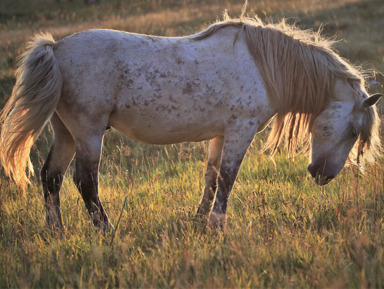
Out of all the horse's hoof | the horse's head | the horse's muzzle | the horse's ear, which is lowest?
the horse's hoof

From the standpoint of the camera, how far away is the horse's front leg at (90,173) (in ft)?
11.4

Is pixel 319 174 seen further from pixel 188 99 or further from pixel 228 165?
pixel 188 99

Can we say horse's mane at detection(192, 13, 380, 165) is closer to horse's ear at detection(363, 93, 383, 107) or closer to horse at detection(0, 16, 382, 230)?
horse at detection(0, 16, 382, 230)

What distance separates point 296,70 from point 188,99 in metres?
1.12

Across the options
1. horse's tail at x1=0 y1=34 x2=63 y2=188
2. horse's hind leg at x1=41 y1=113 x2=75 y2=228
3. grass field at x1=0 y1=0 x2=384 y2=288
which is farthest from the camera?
horse's hind leg at x1=41 y1=113 x2=75 y2=228

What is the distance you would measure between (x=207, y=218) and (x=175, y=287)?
1.30 m

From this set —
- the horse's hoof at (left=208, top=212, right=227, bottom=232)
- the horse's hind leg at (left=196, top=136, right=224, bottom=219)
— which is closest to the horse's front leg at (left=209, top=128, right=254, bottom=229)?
the horse's hoof at (left=208, top=212, right=227, bottom=232)

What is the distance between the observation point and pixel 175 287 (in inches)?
97.7

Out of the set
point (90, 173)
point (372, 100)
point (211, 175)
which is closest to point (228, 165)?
point (211, 175)

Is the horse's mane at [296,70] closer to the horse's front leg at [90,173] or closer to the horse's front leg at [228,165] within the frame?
the horse's front leg at [228,165]

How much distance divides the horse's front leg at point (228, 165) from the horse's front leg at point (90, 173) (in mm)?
974

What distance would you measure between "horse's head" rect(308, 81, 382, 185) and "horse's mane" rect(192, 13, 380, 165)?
0.04ft

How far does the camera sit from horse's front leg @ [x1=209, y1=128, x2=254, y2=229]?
12.2ft

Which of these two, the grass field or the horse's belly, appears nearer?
the grass field
